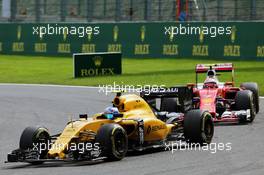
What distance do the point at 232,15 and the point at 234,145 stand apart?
Answer: 27463 mm

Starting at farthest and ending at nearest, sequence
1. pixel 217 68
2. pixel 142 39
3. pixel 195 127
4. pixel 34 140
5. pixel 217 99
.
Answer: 1. pixel 142 39
2. pixel 217 68
3. pixel 217 99
4. pixel 195 127
5. pixel 34 140

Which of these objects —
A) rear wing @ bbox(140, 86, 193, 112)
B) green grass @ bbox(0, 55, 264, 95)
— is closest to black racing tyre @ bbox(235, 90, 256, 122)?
rear wing @ bbox(140, 86, 193, 112)

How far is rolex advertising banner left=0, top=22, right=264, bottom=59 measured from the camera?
113 feet

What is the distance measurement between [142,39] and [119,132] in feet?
89.1

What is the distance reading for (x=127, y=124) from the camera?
468 inches

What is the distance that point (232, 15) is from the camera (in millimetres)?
39844

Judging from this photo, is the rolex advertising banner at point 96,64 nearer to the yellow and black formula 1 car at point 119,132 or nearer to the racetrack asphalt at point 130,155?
the racetrack asphalt at point 130,155

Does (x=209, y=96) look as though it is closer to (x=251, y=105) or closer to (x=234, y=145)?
(x=251, y=105)

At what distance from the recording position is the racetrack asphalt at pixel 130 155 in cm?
1038

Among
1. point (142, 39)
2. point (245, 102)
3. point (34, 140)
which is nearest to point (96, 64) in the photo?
point (142, 39)

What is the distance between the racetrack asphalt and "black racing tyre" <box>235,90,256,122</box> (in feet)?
0.80

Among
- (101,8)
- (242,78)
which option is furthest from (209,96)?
(101,8)

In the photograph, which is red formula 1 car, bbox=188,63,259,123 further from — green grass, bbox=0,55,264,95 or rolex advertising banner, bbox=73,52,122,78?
rolex advertising banner, bbox=73,52,122,78

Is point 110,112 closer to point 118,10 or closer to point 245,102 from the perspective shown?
point 245,102
